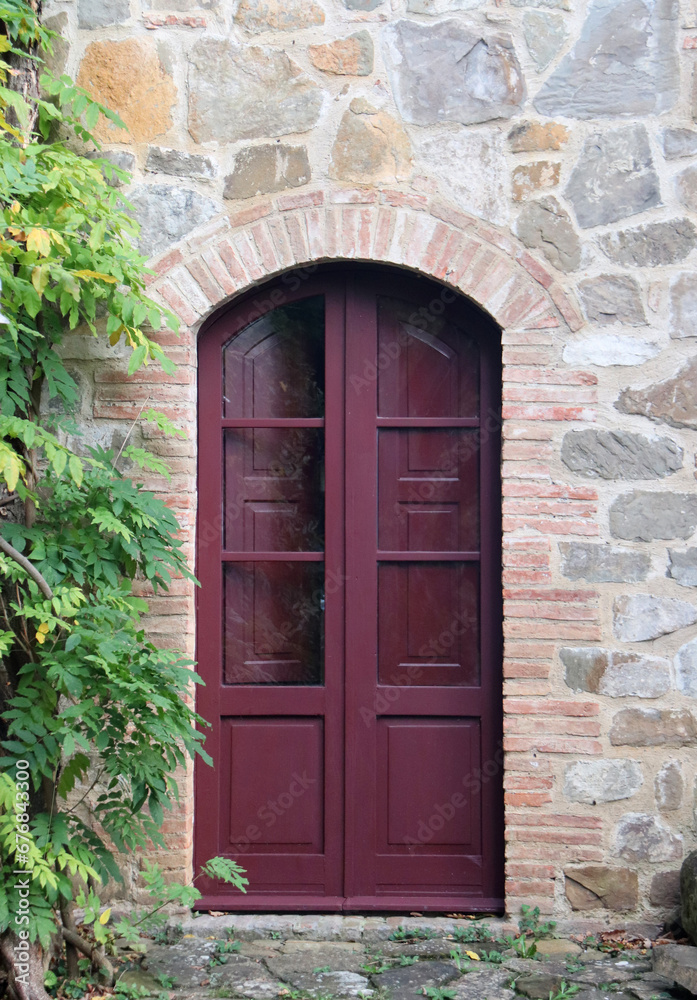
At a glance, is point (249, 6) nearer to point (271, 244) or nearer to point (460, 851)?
point (271, 244)

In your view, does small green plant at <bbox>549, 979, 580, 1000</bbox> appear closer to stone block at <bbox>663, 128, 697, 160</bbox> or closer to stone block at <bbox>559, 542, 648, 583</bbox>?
stone block at <bbox>559, 542, 648, 583</bbox>

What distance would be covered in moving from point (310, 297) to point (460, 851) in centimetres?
217

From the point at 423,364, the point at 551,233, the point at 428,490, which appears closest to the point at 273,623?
the point at 428,490

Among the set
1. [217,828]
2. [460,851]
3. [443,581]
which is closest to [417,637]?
[443,581]

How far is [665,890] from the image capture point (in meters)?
3.12

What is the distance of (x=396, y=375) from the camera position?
3.40 metres

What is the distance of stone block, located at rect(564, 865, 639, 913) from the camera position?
312cm

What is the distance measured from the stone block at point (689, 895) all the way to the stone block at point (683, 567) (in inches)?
36.4

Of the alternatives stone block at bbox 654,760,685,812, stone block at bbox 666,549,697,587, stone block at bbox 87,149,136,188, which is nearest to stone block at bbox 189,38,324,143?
stone block at bbox 87,149,136,188

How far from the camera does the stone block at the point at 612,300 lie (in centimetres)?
320

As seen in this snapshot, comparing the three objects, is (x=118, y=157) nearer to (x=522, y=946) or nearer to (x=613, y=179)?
(x=613, y=179)

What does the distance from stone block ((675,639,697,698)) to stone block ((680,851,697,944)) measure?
1.79 ft

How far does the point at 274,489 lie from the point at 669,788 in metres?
1.79

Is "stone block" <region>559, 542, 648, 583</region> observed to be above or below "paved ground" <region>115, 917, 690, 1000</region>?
above
